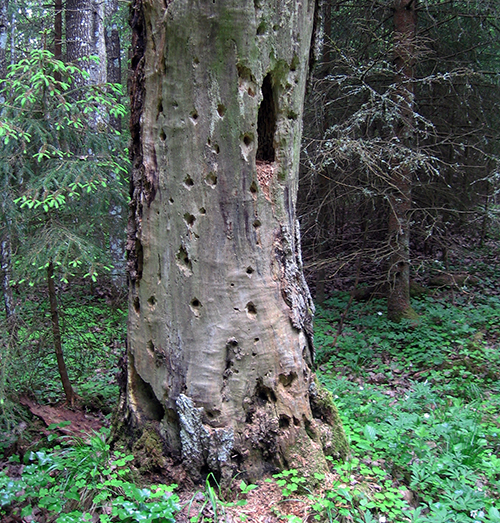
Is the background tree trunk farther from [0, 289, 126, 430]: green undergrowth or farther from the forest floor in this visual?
the forest floor

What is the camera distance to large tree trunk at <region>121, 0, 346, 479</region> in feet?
9.05

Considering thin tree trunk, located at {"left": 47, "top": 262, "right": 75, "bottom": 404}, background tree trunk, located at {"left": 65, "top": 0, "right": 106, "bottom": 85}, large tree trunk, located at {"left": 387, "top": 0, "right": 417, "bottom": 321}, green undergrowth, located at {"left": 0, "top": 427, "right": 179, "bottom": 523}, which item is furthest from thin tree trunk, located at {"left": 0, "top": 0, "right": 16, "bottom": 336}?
large tree trunk, located at {"left": 387, "top": 0, "right": 417, "bottom": 321}

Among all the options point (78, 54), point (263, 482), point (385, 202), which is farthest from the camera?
point (385, 202)

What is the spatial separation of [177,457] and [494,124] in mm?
8431

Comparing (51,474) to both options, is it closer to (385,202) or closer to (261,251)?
(261,251)

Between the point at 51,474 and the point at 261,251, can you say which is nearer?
the point at 261,251

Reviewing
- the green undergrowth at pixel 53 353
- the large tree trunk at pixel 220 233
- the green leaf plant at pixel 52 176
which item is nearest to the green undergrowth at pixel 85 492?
the large tree trunk at pixel 220 233

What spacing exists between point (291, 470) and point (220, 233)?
164cm

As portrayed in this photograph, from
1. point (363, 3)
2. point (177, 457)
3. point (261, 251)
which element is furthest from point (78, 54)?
point (177, 457)

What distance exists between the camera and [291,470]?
296 cm

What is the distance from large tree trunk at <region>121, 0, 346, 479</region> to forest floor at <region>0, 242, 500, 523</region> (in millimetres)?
253

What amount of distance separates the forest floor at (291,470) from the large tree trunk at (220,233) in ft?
0.83

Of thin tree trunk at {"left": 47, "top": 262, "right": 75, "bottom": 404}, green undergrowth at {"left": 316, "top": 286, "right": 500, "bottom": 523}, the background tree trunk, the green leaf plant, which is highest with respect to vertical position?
the background tree trunk

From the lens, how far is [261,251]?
2959 millimetres
